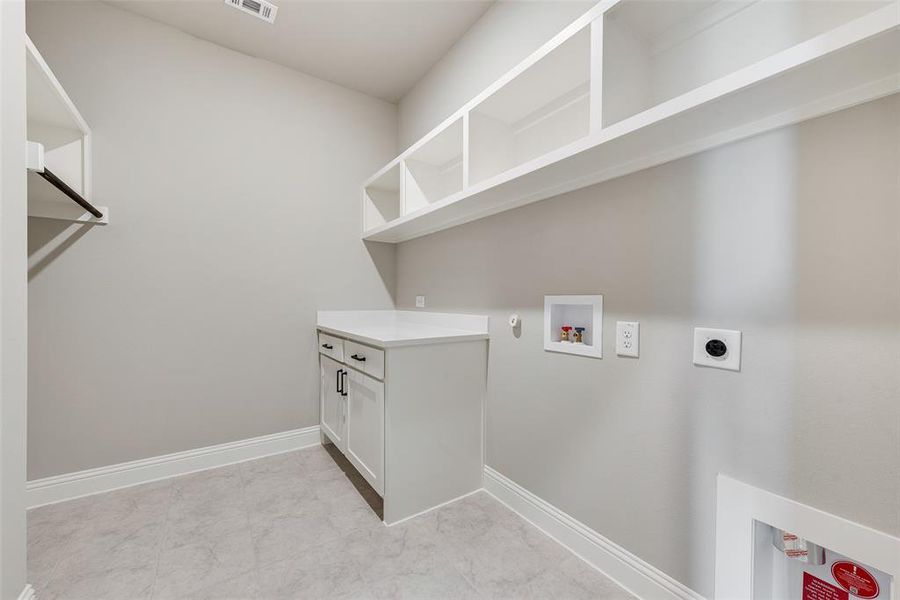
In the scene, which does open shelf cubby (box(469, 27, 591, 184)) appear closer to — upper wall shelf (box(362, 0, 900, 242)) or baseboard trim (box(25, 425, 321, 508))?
upper wall shelf (box(362, 0, 900, 242))

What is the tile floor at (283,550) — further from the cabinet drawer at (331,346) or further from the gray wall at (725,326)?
the cabinet drawer at (331,346)

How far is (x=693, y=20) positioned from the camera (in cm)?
109

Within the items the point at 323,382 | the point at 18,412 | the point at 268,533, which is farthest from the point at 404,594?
the point at 323,382

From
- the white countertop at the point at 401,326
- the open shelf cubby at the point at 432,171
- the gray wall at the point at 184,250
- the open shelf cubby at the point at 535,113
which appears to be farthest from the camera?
the open shelf cubby at the point at 432,171

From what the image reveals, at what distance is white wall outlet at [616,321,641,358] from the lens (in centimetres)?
124

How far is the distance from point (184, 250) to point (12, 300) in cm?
124

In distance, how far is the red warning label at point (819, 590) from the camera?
0.88m

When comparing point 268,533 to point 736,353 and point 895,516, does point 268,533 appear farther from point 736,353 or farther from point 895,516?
point 895,516

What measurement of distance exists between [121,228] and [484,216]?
2029 mm

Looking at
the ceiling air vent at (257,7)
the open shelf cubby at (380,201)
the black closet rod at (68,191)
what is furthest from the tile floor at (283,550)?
the ceiling air vent at (257,7)

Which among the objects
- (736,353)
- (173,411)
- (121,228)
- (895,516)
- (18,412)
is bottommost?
(173,411)

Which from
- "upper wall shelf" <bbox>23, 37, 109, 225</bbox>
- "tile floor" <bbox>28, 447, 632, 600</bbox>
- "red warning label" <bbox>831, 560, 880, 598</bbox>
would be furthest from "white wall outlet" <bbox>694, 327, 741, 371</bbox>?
"upper wall shelf" <bbox>23, 37, 109, 225</bbox>

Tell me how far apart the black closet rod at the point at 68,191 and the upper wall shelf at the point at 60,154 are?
0.04 metres

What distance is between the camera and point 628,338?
4.15ft
